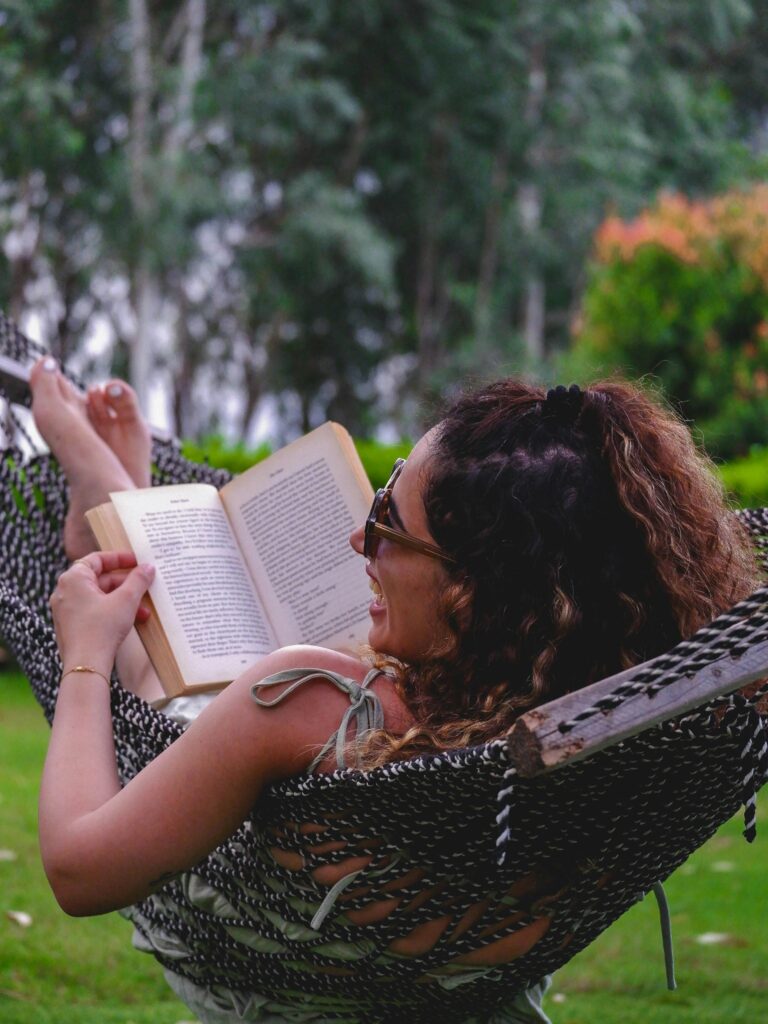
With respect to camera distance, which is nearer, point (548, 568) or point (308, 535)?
point (548, 568)

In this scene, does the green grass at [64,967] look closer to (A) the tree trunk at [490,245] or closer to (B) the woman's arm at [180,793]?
(B) the woman's arm at [180,793]

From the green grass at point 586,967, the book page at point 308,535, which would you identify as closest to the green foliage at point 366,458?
the green grass at point 586,967

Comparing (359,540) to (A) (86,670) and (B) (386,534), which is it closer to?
(B) (386,534)

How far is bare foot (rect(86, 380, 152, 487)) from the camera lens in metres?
2.57

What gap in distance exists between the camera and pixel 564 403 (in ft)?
4.83

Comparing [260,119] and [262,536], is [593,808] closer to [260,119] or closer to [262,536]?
[262,536]

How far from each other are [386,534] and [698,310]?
6398 mm

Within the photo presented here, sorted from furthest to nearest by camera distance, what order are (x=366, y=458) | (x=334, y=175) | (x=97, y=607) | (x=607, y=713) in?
(x=334, y=175) → (x=366, y=458) → (x=97, y=607) → (x=607, y=713)

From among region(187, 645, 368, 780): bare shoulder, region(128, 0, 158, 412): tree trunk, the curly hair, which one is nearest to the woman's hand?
region(187, 645, 368, 780): bare shoulder

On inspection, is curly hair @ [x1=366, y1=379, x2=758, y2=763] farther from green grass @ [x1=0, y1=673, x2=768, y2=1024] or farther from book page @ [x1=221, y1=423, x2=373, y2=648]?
green grass @ [x1=0, y1=673, x2=768, y2=1024]

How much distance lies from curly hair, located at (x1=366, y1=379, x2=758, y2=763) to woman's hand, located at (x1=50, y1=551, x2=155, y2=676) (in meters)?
0.42

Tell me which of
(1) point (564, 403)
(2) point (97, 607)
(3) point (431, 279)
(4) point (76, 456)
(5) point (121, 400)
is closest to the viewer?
(1) point (564, 403)

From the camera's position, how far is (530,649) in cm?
137

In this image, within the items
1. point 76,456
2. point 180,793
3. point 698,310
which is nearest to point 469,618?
point 180,793
